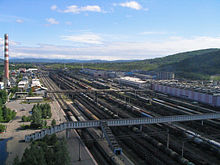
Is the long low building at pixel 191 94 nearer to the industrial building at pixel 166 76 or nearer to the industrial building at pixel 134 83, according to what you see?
the industrial building at pixel 134 83

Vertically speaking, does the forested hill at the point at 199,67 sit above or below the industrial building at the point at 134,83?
above

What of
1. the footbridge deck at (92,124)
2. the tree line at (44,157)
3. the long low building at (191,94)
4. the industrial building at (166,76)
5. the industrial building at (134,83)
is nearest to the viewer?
the tree line at (44,157)

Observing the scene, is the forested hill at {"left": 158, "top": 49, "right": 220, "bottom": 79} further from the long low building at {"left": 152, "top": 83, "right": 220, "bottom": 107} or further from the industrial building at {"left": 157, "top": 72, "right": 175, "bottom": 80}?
the long low building at {"left": 152, "top": 83, "right": 220, "bottom": 107}

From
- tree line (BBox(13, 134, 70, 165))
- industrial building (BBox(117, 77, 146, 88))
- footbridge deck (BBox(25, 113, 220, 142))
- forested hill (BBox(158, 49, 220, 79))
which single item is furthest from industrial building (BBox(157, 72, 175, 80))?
tree line (BBox(13, 134, 70, 165))

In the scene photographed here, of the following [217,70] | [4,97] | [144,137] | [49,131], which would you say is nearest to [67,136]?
[49,131]

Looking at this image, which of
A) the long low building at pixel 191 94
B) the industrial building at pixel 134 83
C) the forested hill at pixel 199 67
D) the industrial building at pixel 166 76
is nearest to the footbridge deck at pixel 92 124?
the long low building at pixel 191 94

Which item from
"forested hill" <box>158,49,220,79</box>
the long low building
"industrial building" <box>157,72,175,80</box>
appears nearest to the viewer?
the long low building

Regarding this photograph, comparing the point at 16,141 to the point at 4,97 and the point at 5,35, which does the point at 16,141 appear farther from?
the point at 5,35

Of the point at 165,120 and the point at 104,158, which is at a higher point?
the point at 165,120
